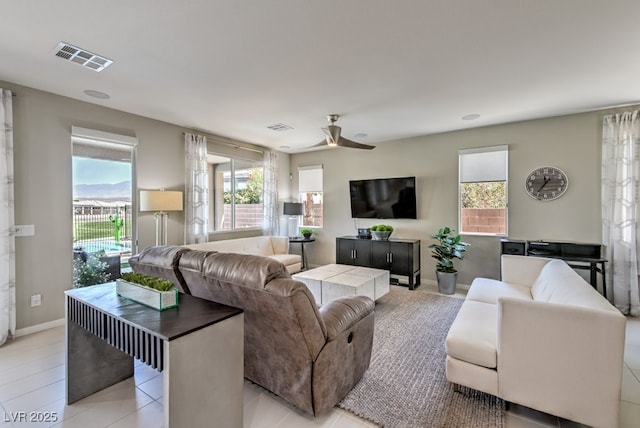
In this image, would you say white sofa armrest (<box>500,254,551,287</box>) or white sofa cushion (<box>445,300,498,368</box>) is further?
white sofa armrest (<box>500,254,551,287</box>)

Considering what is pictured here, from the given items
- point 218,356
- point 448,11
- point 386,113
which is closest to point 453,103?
point 386,113

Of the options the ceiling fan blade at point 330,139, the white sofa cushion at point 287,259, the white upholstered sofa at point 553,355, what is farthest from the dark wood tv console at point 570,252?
the white sofa cushion at point 287,259

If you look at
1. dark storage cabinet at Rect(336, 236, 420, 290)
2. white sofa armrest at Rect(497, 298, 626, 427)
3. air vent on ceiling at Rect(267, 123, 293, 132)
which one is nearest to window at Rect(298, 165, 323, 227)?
dark storage cabinet at Rect(336, 236, 420, 290)

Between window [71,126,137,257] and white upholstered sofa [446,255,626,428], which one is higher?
window [71,126,137,257]

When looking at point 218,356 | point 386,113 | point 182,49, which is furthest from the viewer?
point 386,113

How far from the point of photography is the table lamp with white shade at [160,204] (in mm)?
3965

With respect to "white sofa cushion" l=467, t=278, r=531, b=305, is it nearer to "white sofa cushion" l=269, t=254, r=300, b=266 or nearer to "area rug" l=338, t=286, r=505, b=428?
"area rug" l=338, t=286, r=505, b=428

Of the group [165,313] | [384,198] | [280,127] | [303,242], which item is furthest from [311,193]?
[165,313]

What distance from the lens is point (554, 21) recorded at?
2084mm

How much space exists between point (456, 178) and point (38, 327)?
6.12 meters

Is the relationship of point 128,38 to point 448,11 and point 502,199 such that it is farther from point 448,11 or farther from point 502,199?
point 502,199

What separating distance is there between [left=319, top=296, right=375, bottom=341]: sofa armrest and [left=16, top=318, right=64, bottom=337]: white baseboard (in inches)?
136

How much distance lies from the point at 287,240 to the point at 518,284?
3868 mm

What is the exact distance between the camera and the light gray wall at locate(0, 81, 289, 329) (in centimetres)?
320
